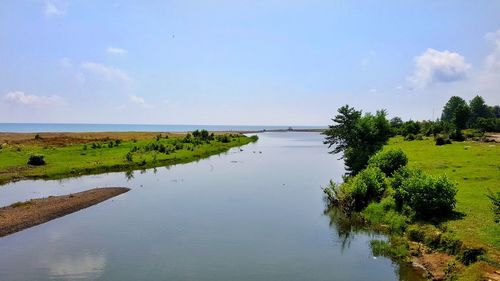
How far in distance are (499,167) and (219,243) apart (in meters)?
31.6

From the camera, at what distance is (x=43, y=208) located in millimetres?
36344

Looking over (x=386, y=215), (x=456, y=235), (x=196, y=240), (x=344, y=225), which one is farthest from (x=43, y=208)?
(x=456, y=235)

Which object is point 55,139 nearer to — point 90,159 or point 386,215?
point 90,159

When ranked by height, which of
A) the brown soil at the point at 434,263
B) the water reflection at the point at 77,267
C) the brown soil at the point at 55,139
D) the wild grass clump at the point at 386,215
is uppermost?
the brown soil at the point at 55,139

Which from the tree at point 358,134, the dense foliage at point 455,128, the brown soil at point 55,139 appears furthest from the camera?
the brown soil at point 55,139

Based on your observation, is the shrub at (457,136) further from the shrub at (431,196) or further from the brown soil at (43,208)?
the brown soil at (43,208)

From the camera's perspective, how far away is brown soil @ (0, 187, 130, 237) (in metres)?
31.9

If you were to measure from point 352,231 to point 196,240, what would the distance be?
39.9 feet

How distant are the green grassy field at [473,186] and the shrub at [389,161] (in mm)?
3759

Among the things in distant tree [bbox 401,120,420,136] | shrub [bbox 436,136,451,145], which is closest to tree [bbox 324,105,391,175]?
shrub [bbox 436,136,451,145]

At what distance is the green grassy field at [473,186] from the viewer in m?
22.3

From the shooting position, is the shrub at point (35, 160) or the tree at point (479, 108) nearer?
the shrub at point (35, 160)

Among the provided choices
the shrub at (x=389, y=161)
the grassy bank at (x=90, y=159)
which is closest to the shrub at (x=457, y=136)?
the shrub at (x=389, y=161)

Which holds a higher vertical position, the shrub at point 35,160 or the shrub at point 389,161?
the shrub at point 389,161
